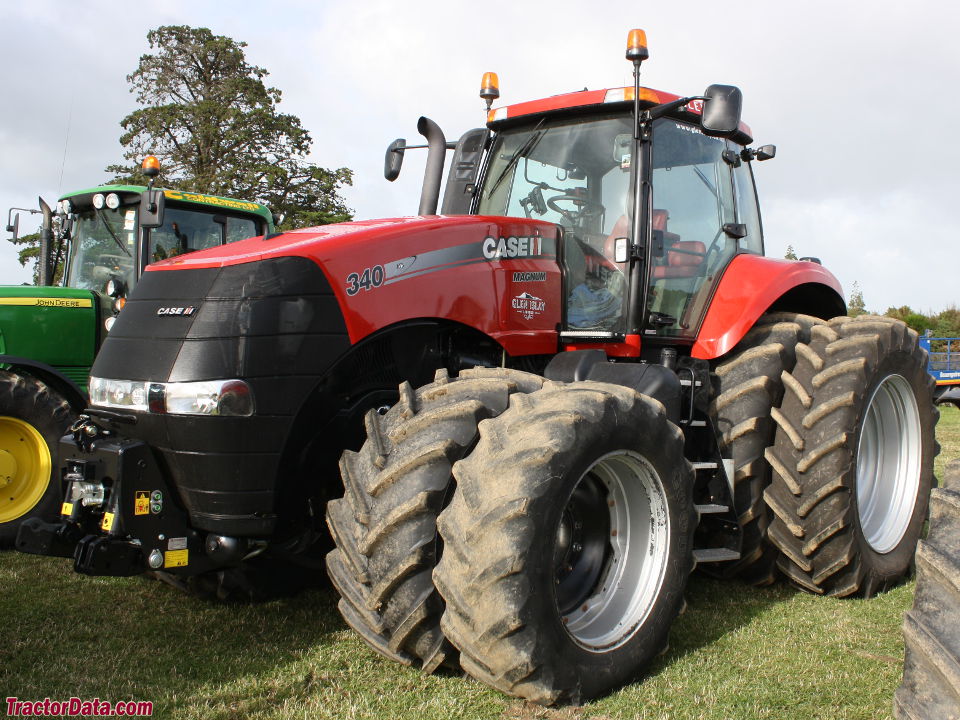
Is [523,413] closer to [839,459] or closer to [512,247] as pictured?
[512,247]

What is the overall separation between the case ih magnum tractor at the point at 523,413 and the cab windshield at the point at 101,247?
144 inches

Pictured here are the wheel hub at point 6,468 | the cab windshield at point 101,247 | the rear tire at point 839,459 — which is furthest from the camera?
the cab windshield at point 101,247

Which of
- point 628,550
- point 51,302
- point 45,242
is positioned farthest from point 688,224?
point 45,242

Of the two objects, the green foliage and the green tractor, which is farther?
the green foliage

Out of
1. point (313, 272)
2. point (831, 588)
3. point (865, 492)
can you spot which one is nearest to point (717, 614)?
point (831, 588)

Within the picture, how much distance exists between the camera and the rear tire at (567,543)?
2.70m

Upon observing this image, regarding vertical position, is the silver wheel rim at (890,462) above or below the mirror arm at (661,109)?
below

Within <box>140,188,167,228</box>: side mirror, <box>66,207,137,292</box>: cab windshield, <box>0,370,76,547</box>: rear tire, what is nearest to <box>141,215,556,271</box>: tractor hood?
A: <box>140,188,167,228</box>: side mirror

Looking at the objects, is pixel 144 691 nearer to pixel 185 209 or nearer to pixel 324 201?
pixel 185 209

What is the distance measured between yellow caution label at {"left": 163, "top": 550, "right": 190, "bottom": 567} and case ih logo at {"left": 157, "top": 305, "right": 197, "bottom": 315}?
865mm

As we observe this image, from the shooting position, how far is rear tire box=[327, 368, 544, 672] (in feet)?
9.29

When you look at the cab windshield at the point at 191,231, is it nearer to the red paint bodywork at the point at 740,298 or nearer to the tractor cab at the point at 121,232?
the tractor cab at the point at 121,232

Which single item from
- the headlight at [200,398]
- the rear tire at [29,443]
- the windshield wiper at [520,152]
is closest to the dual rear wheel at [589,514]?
the headlight at [200,398]

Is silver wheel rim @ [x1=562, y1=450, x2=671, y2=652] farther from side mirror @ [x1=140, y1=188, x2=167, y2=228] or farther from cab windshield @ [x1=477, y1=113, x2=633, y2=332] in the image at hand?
side mirror @ [x1=140, y1=188, x2=167, y2=228]
